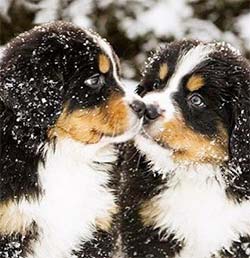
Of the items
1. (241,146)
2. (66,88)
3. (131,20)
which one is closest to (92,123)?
(66,88)

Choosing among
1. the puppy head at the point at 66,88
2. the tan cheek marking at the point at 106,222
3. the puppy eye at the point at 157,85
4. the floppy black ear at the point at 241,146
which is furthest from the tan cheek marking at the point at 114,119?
the floppy black ear at the point at 241,146

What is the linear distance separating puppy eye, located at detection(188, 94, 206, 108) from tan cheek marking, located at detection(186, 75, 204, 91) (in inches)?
1.8

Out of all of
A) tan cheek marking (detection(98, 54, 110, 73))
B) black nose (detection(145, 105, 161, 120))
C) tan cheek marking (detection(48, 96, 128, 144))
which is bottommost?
tan cheek marking (detection(48, 96, 128, 144))

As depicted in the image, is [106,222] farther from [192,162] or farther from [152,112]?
[152,112]

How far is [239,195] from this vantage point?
545 cm

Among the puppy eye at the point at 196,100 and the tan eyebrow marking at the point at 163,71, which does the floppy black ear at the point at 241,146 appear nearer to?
the puppy eye at the point at 196,100

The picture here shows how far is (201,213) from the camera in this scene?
5.51m

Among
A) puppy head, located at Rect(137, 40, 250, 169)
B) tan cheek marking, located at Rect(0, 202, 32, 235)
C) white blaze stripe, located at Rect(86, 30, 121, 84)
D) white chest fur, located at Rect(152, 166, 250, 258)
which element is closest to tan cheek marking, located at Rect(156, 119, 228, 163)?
puppy head, located at Rect(137, 40, 250, 169)

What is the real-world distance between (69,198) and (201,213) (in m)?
0.81

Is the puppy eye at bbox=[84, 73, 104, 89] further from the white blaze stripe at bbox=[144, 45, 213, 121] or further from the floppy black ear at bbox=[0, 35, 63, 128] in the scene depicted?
the white blaze stripe at bbox=[144, 45, 213, 121]

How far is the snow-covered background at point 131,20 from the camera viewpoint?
8641mm

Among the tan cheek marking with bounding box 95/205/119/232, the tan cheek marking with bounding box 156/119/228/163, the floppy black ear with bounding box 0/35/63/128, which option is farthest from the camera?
the tan cheek marking with bounding box 95/205/119/232

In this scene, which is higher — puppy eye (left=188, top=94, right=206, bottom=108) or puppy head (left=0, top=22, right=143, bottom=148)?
puppy eye (left=188, top=94, right=206, bottom=108)

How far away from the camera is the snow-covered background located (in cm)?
864
